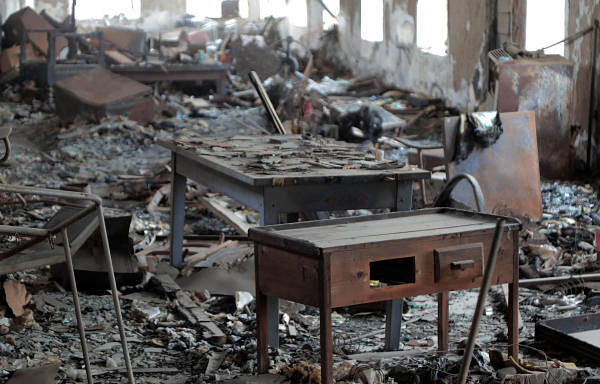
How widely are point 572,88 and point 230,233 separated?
4.71 meters

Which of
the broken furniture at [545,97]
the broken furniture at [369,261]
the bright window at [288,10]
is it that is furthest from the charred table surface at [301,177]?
the bright window at [288,10]

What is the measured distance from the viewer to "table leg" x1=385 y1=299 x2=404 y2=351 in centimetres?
467

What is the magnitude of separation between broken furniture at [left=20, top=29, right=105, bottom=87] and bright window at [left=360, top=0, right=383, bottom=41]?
6001 millimetres

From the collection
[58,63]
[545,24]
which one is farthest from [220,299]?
[58,63]

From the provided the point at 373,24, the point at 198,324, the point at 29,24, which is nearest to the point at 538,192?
the point at 198,324

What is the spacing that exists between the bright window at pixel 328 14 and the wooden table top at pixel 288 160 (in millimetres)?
15237

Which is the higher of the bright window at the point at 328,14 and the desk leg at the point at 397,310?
the bright window at the point at 328,14

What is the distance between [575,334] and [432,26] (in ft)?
36.5

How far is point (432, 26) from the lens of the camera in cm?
1519

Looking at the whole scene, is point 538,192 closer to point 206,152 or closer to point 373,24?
point 206,152

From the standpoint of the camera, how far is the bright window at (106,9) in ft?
82.5

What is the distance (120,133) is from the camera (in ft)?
→ 41.2

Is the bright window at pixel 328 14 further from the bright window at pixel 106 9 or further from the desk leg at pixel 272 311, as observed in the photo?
the desk leg at pixel 272 311

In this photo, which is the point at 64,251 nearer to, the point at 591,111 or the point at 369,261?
the point at 369,261
